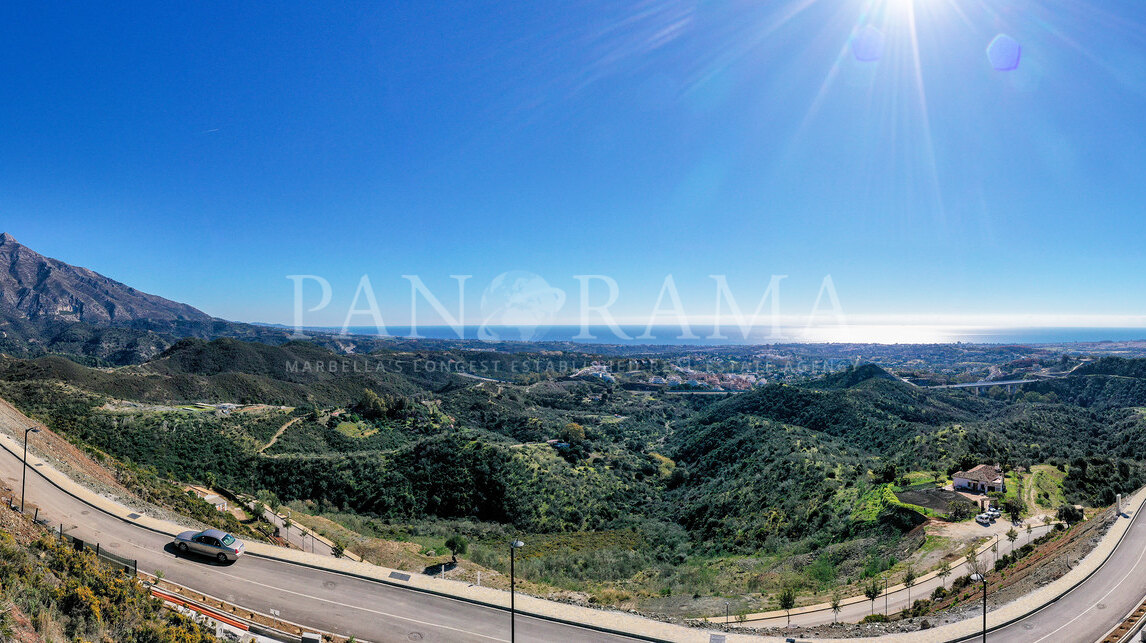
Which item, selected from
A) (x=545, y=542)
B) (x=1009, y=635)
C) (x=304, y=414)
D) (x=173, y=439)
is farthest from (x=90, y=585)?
(x=304, y=414)

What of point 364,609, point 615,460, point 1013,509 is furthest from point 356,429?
point 1013,509

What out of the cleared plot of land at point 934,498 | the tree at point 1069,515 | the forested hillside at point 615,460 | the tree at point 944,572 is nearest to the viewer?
the tree at point 944,572

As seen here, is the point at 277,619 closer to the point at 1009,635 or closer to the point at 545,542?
the point at 545,542

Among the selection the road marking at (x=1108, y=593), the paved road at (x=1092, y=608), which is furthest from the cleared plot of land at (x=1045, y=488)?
the paved road at (x=1092, y=608)

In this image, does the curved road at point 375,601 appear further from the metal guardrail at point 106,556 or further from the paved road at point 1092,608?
the metal guardrail at point 106,556

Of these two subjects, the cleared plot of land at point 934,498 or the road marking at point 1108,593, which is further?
the cleared plot of land at point 934,498

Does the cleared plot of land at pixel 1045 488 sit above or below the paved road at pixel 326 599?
below

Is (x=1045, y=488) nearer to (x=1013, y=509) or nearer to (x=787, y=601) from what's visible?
(x=1013, y=509)

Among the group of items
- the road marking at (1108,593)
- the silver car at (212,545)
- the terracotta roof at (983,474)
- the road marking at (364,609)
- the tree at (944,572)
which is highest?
the silver car at (212,545)
